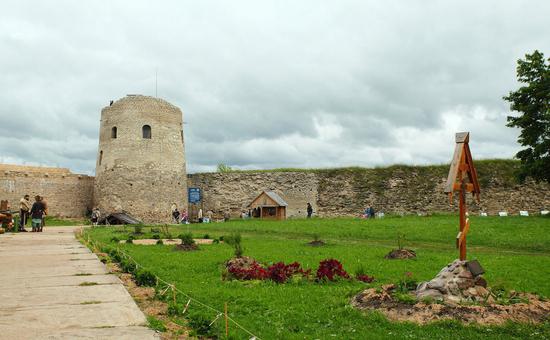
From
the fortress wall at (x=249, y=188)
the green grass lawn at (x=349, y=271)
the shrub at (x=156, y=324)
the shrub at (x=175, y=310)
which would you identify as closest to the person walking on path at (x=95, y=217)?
the fortress wall at (x=249, y=188)

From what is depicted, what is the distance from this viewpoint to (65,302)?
7582mm

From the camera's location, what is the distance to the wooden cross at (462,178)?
26.1 feet

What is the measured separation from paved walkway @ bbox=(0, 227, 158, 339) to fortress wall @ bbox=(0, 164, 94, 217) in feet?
84.9

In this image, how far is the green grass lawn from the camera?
20.8 ft

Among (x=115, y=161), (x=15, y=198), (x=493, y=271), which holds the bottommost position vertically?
(x=493, y=271)

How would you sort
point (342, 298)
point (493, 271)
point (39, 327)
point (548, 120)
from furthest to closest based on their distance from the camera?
point (548, 120)
point (493, 271)
point (342, 298)
point (39, 327)

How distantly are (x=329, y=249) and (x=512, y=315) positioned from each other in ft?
31.5

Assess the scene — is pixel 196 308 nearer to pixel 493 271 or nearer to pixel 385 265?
pixel 385 265

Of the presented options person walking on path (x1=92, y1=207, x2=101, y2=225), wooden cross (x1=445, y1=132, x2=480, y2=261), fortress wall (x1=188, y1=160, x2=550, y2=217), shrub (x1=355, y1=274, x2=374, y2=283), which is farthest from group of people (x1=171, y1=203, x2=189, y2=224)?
wooden cross (x1=445, y1=132, x2=480, y2=261)

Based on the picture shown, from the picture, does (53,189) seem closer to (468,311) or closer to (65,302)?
(65,302)

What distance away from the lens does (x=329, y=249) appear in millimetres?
16109

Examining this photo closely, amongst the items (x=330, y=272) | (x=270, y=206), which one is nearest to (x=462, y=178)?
(x=330, y=272)

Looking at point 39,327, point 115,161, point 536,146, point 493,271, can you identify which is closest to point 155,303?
point 39,327

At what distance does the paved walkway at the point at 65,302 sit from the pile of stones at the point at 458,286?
4.25 meters
